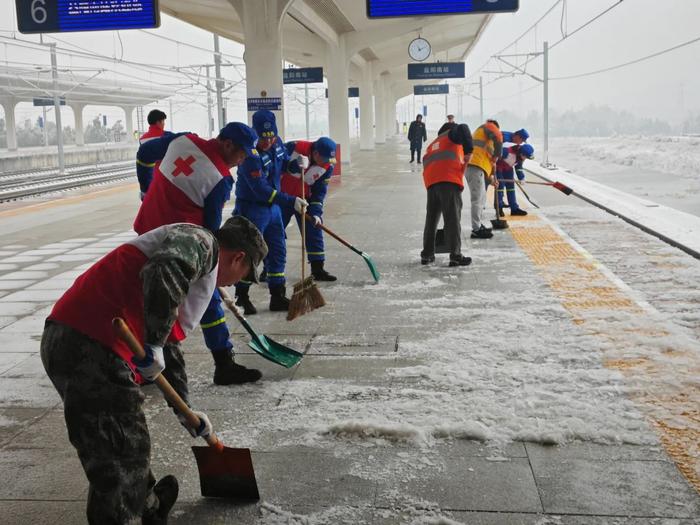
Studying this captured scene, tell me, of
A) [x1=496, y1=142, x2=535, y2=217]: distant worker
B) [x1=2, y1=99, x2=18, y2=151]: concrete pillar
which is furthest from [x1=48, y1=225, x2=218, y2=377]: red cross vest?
[x1=2, y1=99, x2=18, y2=151]: concrete pillar

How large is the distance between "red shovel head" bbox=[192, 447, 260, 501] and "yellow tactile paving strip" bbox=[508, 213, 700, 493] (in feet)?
5.96

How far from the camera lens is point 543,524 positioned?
2.71 metres

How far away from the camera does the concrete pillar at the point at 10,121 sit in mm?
44156

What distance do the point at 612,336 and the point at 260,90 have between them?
33.1 ft

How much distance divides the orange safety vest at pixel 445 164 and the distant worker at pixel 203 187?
158 inches

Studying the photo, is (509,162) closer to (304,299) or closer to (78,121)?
(304,299)

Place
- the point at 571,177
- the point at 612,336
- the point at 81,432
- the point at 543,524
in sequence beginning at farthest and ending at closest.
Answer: the point at 571,177
the point at 612,336
the point at 543,524
the point at 81,432

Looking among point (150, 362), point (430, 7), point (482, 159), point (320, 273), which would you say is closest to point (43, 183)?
point (430, 7)

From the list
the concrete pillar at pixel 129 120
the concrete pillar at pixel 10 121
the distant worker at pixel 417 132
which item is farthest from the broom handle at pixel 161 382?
the concrete pillar at pixel 129 120

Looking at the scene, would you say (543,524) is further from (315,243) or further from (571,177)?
(571,177)

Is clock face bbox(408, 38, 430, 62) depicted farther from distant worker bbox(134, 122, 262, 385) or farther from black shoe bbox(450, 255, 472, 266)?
distant worker bbox(134, 122, 262, 385)

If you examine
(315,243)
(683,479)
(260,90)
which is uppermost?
(260,90)

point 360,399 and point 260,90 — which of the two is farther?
point 260,90

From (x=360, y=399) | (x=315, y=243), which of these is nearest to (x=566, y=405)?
(x=360, y=399)
